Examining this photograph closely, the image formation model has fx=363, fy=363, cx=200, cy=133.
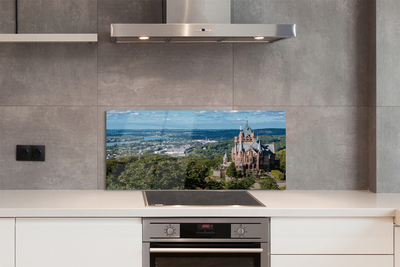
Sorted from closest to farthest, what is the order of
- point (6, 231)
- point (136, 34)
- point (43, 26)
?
point (6, 231) → point (136, 34) → point (43, 26)

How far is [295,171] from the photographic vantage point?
7.68 ft

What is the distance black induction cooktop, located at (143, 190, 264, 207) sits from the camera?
1877mm

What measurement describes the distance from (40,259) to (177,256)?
66cm

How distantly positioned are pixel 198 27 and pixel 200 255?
3.72 feet

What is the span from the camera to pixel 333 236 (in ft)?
5.79

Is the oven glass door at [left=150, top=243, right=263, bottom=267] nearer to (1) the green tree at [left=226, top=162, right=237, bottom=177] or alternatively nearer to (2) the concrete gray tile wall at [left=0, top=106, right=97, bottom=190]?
(1) the green tree at [left=226, top=162, right=237, bottom=177]

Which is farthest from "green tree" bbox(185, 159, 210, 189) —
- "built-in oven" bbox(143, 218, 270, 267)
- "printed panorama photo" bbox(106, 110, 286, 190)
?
"built-in oven" bbox(143, 218, 270, 267)

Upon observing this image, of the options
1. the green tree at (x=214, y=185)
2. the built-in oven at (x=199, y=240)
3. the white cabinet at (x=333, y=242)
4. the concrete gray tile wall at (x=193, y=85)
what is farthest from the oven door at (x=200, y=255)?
the concrete gray tile wall at (x=193, y=85)

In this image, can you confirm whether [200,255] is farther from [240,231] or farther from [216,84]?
[216,84]

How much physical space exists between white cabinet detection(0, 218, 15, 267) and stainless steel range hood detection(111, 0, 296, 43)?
1046 mm

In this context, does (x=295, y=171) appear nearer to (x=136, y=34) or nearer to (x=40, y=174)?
(x=136, y=34)

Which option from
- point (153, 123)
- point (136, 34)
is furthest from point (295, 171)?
point (136, 34)

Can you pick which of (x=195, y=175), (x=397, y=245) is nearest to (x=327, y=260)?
(x=397, y=245)

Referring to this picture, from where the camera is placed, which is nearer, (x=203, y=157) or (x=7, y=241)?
(x=7, y=241)
